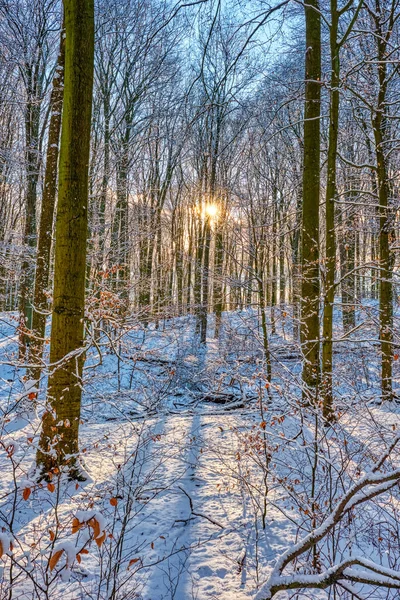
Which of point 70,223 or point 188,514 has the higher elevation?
point 70,223

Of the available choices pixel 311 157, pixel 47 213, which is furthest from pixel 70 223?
pixel 311 157

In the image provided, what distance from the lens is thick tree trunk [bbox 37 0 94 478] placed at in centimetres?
384

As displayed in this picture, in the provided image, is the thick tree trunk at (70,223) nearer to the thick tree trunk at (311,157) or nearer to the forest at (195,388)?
the forest at (195,388)

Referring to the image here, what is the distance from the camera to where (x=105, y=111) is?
483 inches

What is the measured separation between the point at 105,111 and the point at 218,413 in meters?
10.9

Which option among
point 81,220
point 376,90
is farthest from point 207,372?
point 376,90

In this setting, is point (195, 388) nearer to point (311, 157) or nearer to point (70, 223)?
point (311, 157)

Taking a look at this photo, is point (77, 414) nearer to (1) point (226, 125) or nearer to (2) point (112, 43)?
(2) point (112, 43)

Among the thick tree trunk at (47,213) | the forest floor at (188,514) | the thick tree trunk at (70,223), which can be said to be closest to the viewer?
the forest floor at (188,514)

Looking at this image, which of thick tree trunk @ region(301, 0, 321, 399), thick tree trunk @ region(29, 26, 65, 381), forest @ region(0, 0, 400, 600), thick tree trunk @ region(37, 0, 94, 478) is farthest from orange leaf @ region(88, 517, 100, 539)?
thick tree trunk @ region(29, 26, 65, 381)

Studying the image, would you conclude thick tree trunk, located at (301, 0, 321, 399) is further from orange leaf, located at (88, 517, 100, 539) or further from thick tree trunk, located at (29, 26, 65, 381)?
orange leaf, located at (88, 517, 100, 539)

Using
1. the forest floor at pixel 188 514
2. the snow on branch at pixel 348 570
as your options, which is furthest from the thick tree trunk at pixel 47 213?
the snow on branch at pixel 348 570

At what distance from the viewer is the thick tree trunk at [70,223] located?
384 cm

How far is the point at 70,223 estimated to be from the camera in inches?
153
